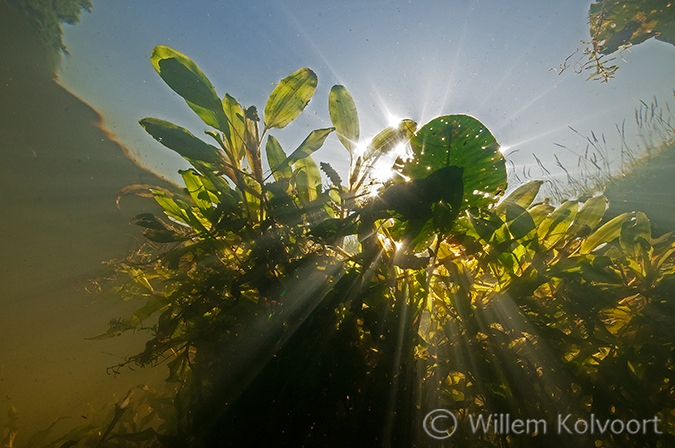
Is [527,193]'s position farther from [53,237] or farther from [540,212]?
[53,237]

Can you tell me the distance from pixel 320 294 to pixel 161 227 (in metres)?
0.26

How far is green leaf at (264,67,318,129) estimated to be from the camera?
51 cm

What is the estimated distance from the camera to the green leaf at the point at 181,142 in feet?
1.35

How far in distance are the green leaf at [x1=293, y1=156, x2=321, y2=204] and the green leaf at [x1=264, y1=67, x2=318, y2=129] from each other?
109 millimetres

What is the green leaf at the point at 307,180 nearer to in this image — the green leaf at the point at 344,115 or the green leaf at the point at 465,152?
the green leaf at the point at 344,115

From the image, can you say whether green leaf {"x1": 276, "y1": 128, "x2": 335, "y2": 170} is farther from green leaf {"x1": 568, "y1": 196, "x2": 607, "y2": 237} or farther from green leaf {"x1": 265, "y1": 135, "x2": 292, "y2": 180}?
green leaf {"x1": 568, "y1": 196, "x2": 607, "y2": 237}

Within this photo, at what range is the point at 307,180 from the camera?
0.57 metres

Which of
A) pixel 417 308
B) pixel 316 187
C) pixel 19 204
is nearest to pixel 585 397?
pixel 417 308

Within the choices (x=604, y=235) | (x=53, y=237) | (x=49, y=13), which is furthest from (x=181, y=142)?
(x=49, y=13)

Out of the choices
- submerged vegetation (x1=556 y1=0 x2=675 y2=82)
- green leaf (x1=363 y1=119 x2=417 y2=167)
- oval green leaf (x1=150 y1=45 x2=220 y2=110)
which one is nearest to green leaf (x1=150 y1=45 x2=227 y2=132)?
oval green leaf (x1=150 y1=45 x2=220 y2=110)

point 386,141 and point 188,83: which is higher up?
point 188,83

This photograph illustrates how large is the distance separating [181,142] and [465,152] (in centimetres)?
38

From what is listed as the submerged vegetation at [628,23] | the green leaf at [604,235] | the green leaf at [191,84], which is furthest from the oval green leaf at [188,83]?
the submerged vegetation at [628,23]

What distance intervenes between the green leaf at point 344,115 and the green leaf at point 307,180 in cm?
10
